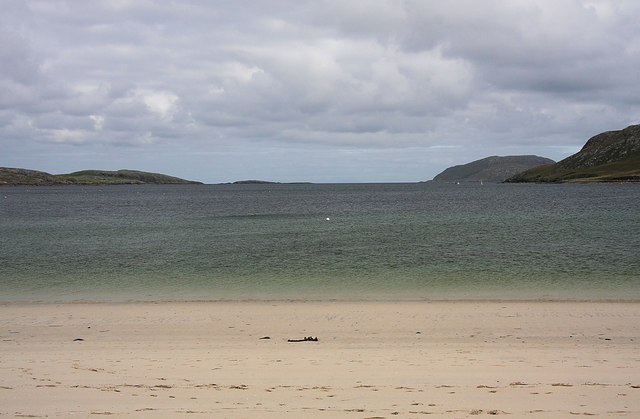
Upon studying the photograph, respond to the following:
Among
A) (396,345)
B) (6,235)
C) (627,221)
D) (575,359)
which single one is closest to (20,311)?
(396,345)

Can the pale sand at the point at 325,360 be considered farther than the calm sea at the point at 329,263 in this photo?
No

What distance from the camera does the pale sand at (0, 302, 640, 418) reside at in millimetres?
9320

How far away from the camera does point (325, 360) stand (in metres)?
12.8

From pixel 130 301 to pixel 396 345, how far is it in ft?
44.3

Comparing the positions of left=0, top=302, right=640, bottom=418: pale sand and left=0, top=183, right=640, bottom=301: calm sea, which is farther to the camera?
left=0, top=183, right=640, bottom=301: calm sea

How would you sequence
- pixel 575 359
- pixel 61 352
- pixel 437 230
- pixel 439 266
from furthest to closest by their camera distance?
pixel 437 230
pixel 439 266
pixel 61 352
pixel 575 359

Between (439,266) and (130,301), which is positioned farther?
(439,266)

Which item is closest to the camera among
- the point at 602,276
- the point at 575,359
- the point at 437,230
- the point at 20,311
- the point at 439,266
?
the point at 575,359

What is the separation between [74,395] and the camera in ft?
32.4

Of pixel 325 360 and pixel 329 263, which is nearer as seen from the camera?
pixel 325 360

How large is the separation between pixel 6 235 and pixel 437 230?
43151 millimetres

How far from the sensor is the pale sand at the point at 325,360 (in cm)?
932

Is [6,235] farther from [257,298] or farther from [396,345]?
[396,345]

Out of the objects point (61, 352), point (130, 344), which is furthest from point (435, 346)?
point (61, 352)
